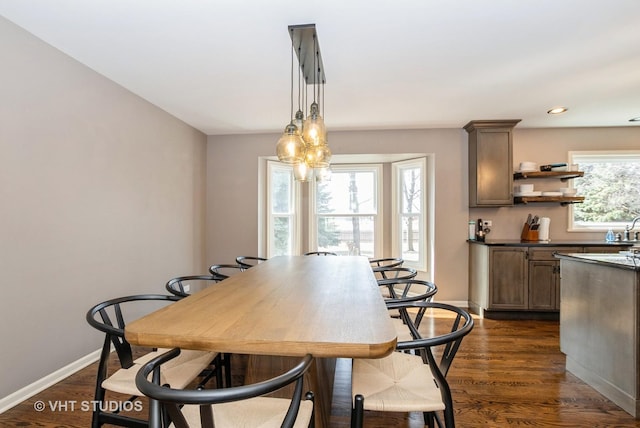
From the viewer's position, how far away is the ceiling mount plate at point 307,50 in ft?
6.74

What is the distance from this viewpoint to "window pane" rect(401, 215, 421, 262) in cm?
468

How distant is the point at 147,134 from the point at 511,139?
422cm

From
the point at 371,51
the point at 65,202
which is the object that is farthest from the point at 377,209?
the point at 65,202

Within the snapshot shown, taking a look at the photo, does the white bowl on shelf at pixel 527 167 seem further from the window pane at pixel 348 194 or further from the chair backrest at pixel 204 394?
the chair backrest at pixel 204 394

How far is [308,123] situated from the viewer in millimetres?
2061

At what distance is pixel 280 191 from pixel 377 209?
1.51 m

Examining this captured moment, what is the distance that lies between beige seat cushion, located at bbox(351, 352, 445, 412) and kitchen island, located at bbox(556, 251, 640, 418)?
1.44 metres

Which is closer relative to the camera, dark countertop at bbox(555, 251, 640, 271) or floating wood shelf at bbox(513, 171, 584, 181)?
dark countertop at bbox(555, 251, 640, 271)

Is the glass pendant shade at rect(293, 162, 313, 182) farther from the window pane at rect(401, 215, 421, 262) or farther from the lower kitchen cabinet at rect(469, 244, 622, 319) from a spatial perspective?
the window pane at rect(401, 215, 421, 262)

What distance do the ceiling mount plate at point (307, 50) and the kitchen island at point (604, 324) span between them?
2428 mm

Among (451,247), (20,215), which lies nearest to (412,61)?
(451,247)

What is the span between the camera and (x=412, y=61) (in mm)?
2516

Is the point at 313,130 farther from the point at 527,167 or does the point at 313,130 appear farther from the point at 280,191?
the point at 527,167

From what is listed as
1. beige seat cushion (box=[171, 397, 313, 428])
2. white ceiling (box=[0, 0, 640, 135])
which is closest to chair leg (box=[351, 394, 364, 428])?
beige seat cushion (box=[171, 397, 313, 428])
